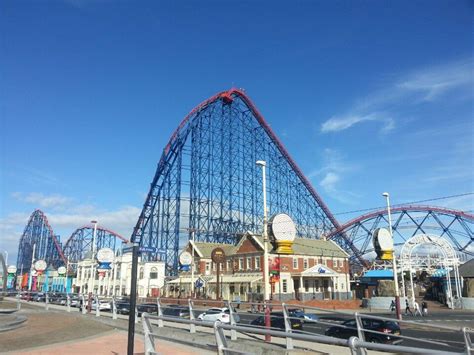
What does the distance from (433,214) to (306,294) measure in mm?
28646

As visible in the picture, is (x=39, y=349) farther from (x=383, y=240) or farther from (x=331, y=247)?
(x=331, y=247)

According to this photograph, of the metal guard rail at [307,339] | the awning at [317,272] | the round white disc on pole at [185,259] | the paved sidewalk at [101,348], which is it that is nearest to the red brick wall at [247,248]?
the awning at [317,272]

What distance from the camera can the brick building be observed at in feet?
161

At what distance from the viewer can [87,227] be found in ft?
291

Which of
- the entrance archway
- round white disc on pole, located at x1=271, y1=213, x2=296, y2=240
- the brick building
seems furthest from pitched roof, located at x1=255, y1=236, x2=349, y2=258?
round white disc on pole, located at x1=271, y1=213, x2=296, y2=240

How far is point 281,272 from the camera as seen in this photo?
1922 inches

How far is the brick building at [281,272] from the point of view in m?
49.0

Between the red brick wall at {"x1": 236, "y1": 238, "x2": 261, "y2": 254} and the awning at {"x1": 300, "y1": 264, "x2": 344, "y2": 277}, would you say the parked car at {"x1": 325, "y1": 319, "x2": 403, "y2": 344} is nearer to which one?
the awning at {"x1": 300, "y1": 264, "x2": 344, "y2": 277}

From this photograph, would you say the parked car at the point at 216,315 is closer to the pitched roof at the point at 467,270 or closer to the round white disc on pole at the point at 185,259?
the round white disc on pole at the point at 185,259

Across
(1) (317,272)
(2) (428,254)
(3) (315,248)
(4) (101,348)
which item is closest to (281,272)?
(1) (317,272)

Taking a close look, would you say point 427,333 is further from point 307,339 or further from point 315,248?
point 315,248

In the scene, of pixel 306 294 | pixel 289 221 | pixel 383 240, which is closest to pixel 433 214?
pixel 306 294

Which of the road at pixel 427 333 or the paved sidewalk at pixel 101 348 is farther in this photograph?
the paved sidewalk at pixel 101 348

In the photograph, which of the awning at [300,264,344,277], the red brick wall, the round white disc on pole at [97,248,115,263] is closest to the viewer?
the round white disc on pole at [97,248,115,263]
